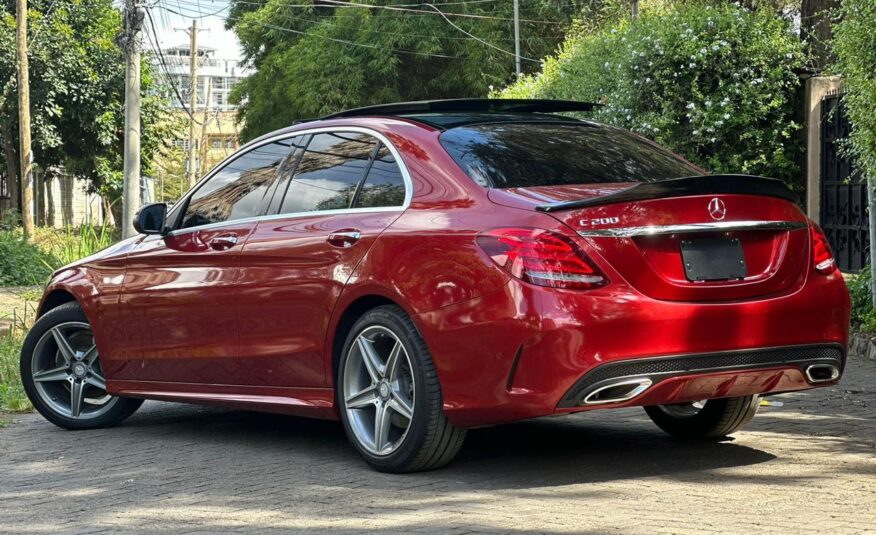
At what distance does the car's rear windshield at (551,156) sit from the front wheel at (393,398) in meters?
0.75

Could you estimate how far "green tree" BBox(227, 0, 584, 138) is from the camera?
1983 inches

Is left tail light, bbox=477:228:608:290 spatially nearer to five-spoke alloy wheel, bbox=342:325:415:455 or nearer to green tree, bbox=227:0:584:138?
five-spoke alloy wheel, bbox=342:325:415:455

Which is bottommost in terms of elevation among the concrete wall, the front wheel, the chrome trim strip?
the concrete wall

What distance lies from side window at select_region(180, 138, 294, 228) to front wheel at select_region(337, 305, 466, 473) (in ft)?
3.94

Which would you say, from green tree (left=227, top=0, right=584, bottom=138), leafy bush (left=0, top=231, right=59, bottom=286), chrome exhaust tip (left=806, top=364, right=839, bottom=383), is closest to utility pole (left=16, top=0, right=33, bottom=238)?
leafy bush (left=0, top=231, right=59, bottom=286)

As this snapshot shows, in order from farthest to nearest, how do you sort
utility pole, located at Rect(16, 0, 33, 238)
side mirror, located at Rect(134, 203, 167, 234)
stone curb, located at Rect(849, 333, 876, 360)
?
utility pole, located at Rect(16, 0, 33, 238), stone curb, located at Rect(849, 333, 876, 360), side mirror, located at Rect(134, 203, 167, 234)

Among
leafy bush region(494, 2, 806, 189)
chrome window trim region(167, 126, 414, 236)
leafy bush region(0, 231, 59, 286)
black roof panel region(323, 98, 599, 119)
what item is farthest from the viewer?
leafy bush region(0, 231, 59, 286)

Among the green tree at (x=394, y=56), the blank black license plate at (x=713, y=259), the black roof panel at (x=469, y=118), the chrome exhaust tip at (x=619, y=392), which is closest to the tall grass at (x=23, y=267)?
the black roof panel at (x=469, y=118)

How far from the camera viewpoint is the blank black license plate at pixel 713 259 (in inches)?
222

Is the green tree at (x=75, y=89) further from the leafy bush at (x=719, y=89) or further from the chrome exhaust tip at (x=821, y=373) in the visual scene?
the chrome exhaust tip at (x=821, y=373)

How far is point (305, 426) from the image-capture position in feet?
25.8

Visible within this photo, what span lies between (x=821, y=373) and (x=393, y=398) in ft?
6.02

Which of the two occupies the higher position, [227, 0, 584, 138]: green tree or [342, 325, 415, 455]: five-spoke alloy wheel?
[227, 0, 584, 138]: green tree

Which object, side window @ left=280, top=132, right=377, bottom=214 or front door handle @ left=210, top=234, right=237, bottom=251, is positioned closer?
side window @ left=280, top=132, right=377, bottom=214
